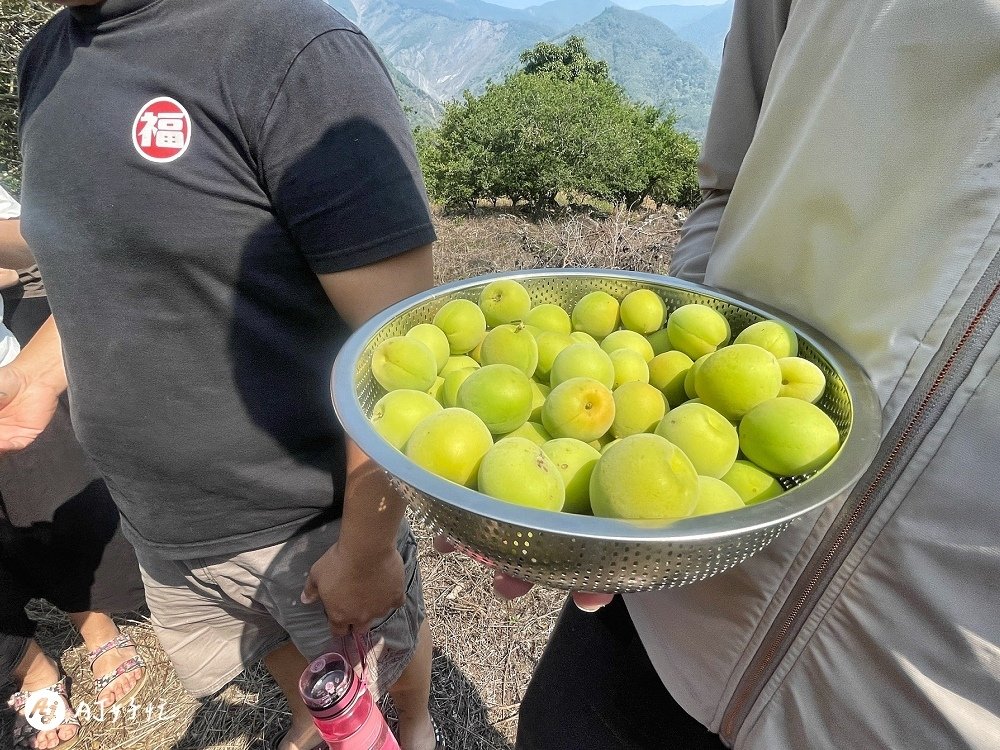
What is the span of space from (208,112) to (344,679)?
1163mm

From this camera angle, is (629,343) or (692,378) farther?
(629,343)

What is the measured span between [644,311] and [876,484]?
1.77 feet

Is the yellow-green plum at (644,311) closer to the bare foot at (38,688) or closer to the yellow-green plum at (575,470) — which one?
the yellow-green plum at (575,470)

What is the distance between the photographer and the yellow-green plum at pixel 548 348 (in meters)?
1.13

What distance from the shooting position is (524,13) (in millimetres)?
198250

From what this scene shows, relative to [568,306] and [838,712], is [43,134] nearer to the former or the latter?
[568,306]

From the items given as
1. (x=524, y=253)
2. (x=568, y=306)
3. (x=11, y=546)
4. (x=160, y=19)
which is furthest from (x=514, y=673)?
(x=524, y=253)

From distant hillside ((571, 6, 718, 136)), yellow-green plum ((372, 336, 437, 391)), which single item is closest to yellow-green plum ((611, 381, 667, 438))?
yellow-green plum ((372, 336, 437, 391))

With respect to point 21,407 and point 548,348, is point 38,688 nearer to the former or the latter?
point 21,407

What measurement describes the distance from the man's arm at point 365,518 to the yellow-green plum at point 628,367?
1.61 ft

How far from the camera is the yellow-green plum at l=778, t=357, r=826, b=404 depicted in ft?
3.08

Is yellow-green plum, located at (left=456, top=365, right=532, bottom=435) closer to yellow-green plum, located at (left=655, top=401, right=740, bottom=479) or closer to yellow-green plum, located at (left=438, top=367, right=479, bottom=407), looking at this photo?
yellow-green plum, located at (left=438, top=367, right=479, bottom=407)

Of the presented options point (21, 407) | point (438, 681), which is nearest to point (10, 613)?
point (21, 407)

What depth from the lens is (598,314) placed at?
1234 mm
